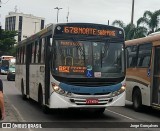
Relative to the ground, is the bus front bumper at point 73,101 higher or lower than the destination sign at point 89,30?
lower

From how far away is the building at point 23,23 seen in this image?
13000cm

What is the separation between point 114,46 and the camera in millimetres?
13375

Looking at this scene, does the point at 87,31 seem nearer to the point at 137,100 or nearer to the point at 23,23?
the point at 137,100

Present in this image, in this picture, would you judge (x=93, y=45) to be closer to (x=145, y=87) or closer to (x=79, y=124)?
(x=79, y=124)

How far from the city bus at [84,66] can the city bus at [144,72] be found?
1942 millimetres

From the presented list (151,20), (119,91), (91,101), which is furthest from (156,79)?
(151,20)

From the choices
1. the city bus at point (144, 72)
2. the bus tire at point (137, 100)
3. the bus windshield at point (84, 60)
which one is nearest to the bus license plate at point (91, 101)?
the bus windshield at point (84, 60)

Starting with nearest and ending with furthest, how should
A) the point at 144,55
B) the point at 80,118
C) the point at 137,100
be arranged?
1. the point at 80,118
2. the point at 144,55
3. the point at 137,100

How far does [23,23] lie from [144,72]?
390ft

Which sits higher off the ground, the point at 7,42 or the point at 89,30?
the point at 7,42

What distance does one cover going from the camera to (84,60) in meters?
12.9

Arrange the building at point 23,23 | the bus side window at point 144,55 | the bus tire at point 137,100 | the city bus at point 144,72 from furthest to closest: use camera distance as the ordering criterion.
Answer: the building at point 23,23 < the bus tire at point 137,100 < the bus side window at point 144,55 < the city bus at point 144,72

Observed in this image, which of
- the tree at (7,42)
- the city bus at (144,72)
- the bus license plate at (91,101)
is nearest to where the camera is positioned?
the bus license plate at (91,101)

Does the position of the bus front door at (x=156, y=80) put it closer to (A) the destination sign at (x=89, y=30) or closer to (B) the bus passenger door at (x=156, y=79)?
(B) the bus passenger door at (x=156, y=79)
